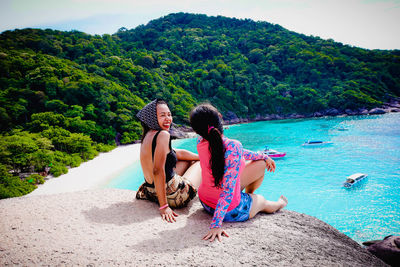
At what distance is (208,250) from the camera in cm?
196

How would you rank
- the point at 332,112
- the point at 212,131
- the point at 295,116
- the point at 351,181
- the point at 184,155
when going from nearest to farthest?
the point at 212,131
the point at 184,155
the point at 351,181
the point at 332,112
the point at 295,116

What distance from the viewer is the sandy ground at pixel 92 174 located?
11977mm

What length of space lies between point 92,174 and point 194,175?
14208mm

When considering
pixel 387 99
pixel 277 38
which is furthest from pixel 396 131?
pixel 277 38

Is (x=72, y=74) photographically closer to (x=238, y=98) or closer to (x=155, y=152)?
(x=155, y=152)

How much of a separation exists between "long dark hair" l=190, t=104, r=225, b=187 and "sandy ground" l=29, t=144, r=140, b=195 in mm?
12402

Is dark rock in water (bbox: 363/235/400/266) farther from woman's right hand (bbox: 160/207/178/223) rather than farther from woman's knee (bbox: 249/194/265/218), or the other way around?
woman's right hand (bbox: 160/207/178/223)

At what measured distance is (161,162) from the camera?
2467mm

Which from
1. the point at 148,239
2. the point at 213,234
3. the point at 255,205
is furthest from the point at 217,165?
the point at 148,239

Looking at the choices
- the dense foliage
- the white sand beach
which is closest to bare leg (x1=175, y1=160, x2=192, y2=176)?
the white sand beach

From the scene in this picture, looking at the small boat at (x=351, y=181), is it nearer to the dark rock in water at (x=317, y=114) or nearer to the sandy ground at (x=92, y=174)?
the sandy ground at (x=92, y=174)

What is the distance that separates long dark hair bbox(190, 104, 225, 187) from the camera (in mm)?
2117

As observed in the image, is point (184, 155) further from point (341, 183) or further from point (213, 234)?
point (341, 183)

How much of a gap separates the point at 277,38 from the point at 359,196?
74.9 metres
